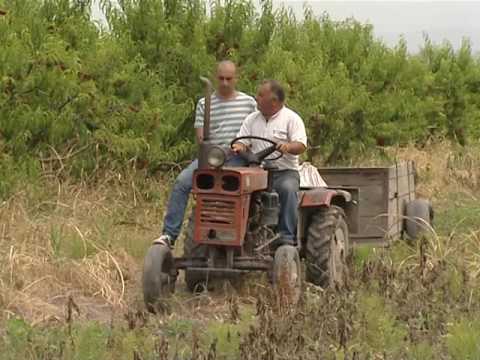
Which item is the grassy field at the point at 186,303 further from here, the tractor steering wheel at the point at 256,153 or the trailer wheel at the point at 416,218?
the tractor steering wheel at the point at 256,153

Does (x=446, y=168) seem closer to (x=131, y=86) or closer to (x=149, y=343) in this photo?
(x=131, y=86)

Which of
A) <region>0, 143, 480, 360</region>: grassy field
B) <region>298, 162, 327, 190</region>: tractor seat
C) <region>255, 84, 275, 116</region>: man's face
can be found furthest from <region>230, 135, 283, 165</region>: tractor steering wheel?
<region>298, 162, 327, 190</region>: tractor seat

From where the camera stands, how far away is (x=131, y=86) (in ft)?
37.9

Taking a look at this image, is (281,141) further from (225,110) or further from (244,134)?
(225,110)

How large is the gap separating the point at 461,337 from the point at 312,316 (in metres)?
0.88

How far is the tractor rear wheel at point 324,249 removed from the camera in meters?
8.13

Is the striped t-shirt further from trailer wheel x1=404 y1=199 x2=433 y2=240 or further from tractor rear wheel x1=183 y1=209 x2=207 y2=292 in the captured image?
trailer wheel x1=404 y1=199 x2=433 y2=240

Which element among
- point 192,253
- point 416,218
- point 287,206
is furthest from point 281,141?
point 416,218

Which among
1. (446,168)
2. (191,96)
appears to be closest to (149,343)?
(191,96)

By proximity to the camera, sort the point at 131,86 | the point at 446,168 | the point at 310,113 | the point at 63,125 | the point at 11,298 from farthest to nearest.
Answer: the point at 446,168 < the point at 310,113 < the point at 131,86 < the point at 63,125 < the point at 11,298

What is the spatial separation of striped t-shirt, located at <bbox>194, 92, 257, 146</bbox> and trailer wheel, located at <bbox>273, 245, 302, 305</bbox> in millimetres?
1320

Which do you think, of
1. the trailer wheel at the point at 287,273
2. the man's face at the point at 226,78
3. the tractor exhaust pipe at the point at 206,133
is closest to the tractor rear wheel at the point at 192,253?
the tractor exhaust pipe at the point at 206,133

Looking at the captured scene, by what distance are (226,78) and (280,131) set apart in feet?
2.55

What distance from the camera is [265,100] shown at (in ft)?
26.3
